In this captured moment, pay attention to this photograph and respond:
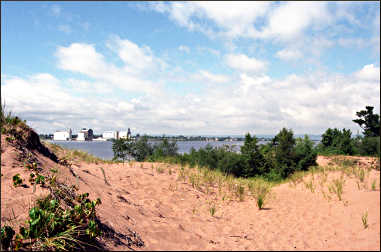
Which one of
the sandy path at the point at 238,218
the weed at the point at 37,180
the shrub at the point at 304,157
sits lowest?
the sandy path at the point at 238,218

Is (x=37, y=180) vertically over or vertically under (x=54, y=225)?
over

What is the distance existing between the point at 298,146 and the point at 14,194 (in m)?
17.4

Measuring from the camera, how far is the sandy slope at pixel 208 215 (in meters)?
4.71

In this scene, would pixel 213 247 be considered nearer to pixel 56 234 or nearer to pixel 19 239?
pixel 56 234

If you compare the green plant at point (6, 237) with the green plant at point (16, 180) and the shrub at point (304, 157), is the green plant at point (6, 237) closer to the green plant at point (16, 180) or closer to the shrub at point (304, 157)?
the green plant at point (16, 180)

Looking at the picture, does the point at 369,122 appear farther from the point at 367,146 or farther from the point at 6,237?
the point at 6,237

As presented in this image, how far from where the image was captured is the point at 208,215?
721 cm

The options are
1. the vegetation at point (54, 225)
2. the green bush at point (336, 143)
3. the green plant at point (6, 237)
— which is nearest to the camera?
the green plant at point (6, 237)

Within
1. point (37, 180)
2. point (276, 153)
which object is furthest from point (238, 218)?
point (276, 153)

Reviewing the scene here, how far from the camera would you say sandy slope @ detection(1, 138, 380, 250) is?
15.5 feet

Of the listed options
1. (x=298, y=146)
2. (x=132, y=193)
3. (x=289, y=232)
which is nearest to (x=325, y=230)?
(x=289, y=232)

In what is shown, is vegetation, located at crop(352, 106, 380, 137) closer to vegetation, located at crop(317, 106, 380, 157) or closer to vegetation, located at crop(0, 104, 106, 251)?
vegetation, located at crop(317, 106, 380, 157)

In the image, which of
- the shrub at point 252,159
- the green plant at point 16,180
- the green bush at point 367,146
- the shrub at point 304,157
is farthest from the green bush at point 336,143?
the green plant at point 16,180

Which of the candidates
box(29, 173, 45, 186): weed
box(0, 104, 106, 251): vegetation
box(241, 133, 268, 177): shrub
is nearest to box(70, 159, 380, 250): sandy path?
box(0, 104, 106, 251): vegetation
